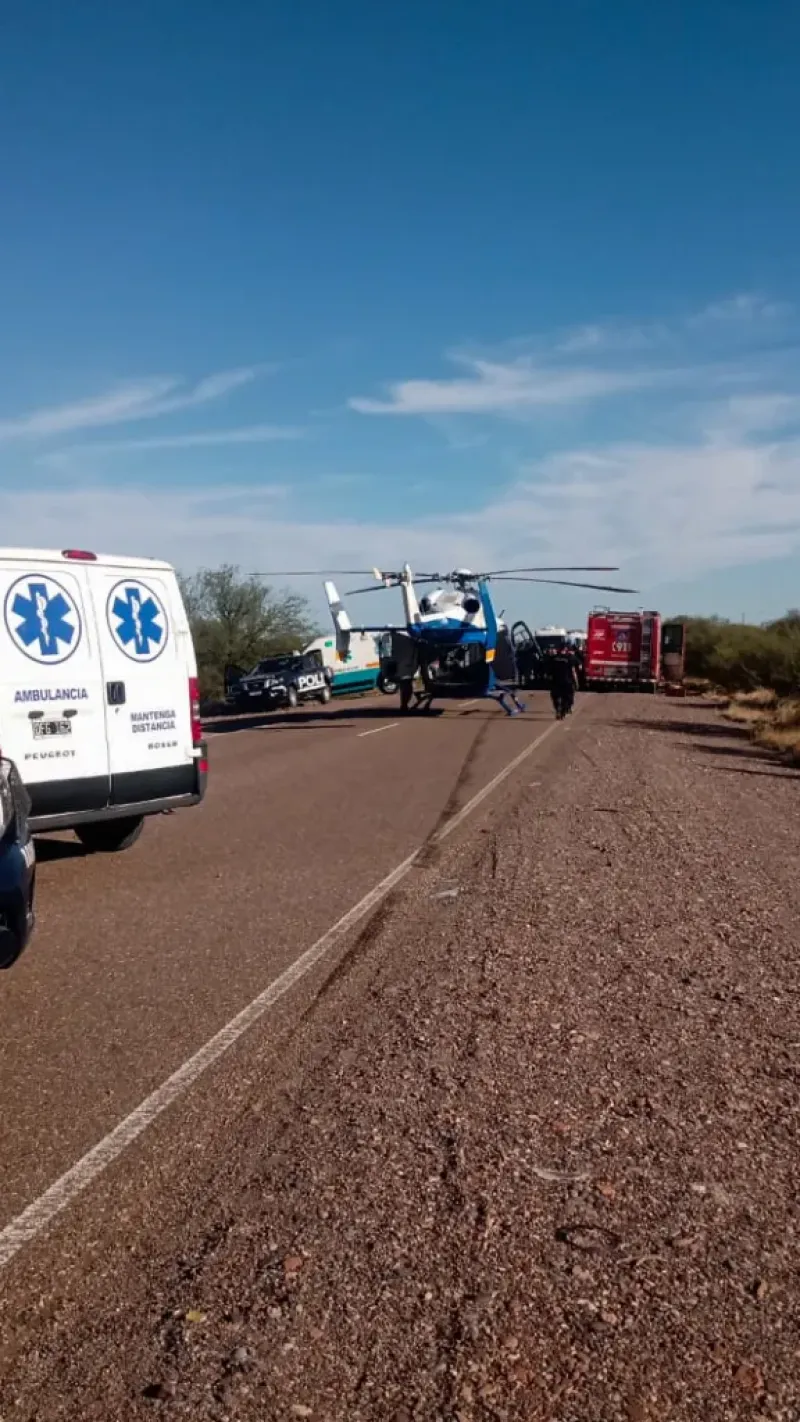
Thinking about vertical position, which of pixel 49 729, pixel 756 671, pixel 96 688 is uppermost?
pixel 96 688

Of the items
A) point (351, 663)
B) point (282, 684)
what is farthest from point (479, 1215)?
point (351, 663)

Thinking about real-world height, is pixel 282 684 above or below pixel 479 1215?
below

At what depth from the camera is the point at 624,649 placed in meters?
53.1

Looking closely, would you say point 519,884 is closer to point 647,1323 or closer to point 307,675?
point 647,1323

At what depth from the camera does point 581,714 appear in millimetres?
35562

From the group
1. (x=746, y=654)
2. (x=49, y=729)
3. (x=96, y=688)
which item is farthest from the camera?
(x=746, y=654)

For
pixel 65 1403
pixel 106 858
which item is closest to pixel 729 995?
pixel 65 1403

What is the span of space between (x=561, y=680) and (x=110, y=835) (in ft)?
69.2

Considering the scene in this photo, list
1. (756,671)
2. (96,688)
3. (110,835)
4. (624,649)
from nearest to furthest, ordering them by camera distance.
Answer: (96,688) < (110,835) < (624,649) < (756,671)

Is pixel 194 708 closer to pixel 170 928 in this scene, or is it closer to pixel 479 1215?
pixel 170 928

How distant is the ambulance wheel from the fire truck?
42.7 meters

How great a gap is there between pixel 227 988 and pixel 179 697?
13.5 ft

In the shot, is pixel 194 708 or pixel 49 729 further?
pixel 194 708

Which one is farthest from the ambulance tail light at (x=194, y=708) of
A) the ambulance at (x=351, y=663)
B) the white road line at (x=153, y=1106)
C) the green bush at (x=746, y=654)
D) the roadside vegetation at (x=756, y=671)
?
the green bush at (x=746, y=654)
